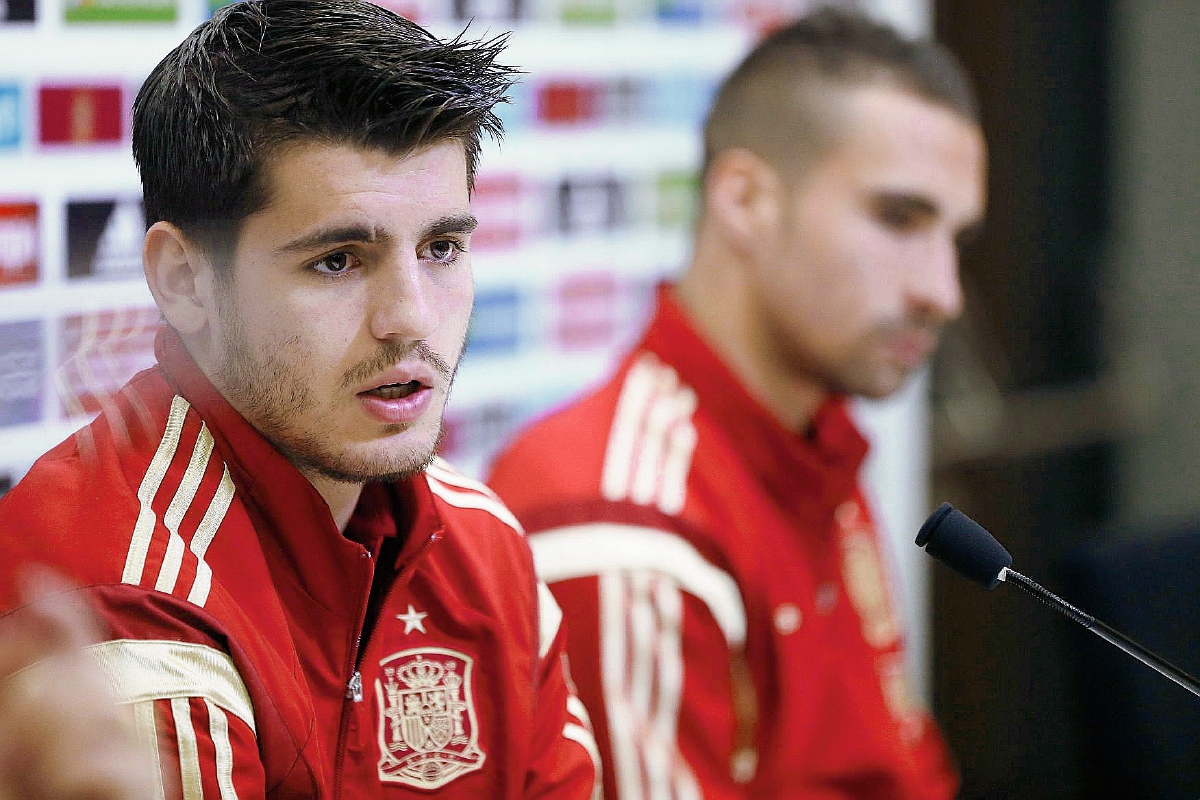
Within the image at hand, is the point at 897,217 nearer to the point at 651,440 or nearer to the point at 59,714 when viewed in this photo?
the point at 651,440

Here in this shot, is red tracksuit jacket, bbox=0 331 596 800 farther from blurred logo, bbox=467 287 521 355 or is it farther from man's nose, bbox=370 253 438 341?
blurred logo, bbox=467 287 521 355

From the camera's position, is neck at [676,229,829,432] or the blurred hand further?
neck at [676,229,829,432]

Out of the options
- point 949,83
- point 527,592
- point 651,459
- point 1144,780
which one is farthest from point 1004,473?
point 527,592

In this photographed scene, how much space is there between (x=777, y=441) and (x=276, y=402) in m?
0.75

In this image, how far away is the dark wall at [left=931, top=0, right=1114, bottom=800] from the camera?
7.96 feet

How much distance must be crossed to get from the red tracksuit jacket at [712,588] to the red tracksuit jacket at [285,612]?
25 centimetres

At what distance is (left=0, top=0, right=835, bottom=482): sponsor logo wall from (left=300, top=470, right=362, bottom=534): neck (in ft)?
0.39

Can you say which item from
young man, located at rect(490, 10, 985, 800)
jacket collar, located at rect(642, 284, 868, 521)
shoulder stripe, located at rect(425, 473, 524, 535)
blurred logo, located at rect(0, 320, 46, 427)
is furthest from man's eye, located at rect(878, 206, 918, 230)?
blurred logo, located at rect(0, 320, 46, 427)

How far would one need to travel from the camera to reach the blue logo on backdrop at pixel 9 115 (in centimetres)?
100

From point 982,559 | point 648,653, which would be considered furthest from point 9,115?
point 982,559

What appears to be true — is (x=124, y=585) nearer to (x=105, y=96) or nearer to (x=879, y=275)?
(x=105, y=96)

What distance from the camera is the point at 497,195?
4.90 feet

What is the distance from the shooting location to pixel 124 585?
648 mm

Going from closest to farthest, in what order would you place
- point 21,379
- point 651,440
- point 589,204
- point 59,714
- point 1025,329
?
point 59,714
point 21,379
point 651,440
point 589,204
point 1025,329
